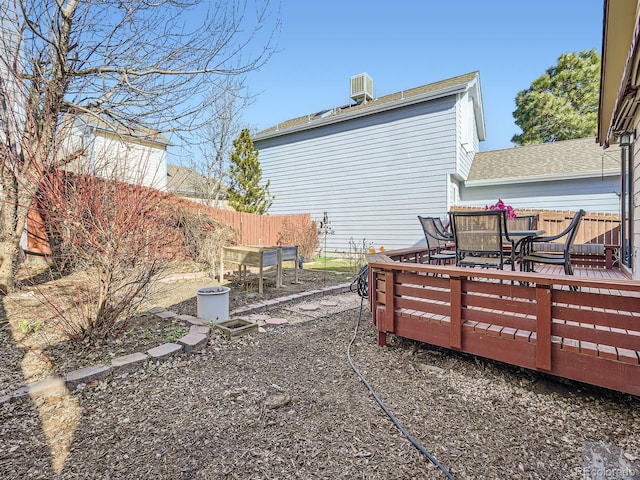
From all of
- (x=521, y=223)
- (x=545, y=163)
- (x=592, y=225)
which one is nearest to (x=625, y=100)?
(x=521, y=223)

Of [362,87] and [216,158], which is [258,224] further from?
[362,87]

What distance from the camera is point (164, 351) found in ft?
10.6

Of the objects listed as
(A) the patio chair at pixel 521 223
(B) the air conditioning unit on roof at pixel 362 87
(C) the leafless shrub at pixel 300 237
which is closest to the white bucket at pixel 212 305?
(A) the patio chair at pixel 521 223

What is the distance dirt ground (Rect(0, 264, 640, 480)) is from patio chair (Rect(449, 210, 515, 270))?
3.89 feet

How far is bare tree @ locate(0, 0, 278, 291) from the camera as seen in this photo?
4.28 m

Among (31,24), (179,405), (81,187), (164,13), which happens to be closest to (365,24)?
(164,13)

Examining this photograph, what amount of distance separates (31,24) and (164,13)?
153 cm

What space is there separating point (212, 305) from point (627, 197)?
6.64 meters

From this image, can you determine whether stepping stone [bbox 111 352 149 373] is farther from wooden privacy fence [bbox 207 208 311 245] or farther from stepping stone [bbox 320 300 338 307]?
wooden privacy fence [bbox 207 208 311 245]

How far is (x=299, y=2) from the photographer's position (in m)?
7.85

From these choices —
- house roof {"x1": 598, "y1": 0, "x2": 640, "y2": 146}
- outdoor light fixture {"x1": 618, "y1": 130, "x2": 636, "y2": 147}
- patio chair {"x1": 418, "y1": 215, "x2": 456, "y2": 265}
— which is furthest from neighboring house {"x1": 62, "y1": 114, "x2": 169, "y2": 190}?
outdoor light fixture {"x1": 618, "y1": 130, "x2": 636, "y2": 147}

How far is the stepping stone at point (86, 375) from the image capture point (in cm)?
263

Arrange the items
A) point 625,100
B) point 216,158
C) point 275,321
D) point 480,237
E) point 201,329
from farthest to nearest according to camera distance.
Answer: point 216,158 < point 275,321 < point 625,100 < point 201,329 < point 480,237

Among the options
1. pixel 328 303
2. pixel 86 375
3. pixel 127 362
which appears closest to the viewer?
pixel 86 375
